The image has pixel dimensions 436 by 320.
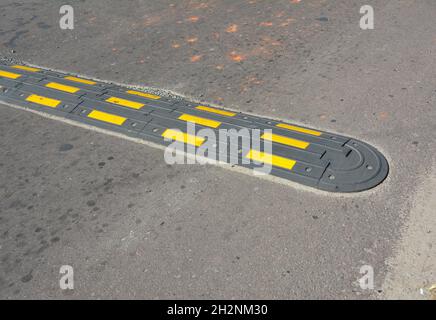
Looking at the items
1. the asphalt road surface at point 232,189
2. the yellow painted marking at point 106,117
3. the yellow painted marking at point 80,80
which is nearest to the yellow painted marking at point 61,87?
the yellow painted marking at point 80,80

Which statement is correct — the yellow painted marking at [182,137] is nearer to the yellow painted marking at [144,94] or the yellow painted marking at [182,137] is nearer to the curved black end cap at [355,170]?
the yellow painted marking at [144,94]

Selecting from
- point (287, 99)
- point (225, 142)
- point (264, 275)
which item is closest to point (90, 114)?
point (225, 142)

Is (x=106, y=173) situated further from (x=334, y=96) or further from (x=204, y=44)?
(x=204, y=44)

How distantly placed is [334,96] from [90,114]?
2.30 meters

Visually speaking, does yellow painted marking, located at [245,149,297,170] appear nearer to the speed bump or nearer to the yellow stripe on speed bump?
the speed bump

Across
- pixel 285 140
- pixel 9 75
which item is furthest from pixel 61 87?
pixel 285 140

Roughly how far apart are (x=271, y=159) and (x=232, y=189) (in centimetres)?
45

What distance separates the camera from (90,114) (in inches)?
177

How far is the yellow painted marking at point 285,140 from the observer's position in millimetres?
3863

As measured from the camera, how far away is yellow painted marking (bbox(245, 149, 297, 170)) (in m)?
3.67

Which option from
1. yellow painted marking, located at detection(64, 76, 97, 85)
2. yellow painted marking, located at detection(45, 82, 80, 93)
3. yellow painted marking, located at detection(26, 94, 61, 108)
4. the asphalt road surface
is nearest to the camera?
the asphalt road surface

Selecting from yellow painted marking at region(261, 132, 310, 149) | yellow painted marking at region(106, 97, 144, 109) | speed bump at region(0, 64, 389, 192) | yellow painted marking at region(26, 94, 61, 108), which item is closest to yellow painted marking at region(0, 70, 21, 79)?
speed bump at region(0, 64, 389, 192)

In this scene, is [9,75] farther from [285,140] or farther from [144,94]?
[285,140]
